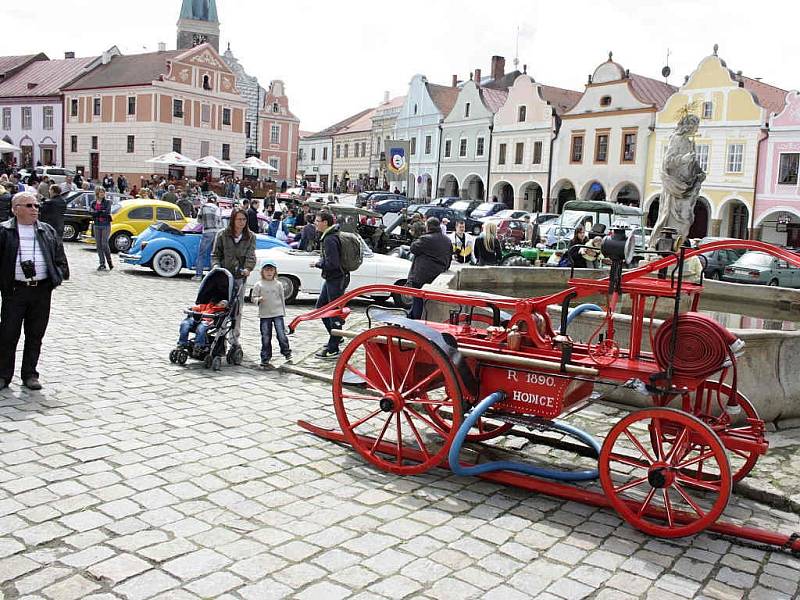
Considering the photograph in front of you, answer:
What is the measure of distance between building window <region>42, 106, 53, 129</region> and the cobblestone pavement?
6104 centimetres

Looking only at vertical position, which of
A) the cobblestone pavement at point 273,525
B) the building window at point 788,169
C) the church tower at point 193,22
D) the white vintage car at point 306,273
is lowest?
the cobblestone pavement at point 273,525

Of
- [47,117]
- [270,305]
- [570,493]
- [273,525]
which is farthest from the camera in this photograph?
[47,117]

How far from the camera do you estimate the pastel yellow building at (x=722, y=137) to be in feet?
131

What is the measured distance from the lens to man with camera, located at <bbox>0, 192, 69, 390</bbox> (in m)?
7.51

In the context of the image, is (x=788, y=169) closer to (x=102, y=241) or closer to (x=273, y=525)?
(x=102, y=241)

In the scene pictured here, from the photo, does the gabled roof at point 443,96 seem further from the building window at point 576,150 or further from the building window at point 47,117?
the building window at point 47,117

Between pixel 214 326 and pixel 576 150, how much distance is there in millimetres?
42570

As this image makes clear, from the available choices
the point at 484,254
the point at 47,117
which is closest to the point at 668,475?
the point at 484,254

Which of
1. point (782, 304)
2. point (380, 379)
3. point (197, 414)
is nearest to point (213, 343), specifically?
point (197, 414)

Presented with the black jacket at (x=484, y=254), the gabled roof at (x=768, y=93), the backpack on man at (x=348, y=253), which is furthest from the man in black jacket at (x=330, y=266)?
the gabled roof at (x=768, y=93)

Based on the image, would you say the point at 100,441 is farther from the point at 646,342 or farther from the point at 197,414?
A: the point at 646,342

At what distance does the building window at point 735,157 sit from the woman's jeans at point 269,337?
36212mm

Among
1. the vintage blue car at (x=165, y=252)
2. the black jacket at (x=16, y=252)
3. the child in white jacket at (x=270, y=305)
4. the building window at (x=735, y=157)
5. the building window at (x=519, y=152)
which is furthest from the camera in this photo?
the building window at (x=519, y=152)

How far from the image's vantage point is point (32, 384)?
7605mm
